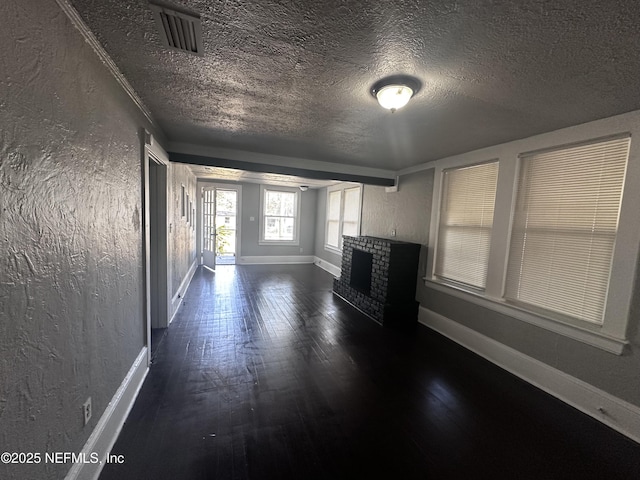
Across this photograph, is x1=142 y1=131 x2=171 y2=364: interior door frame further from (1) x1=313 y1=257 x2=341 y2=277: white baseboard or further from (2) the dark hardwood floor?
(1) x1=313 y1=257 x2=341 y2=277: white baseboard

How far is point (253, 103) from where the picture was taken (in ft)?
6.72

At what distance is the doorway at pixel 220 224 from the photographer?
6.42 meters

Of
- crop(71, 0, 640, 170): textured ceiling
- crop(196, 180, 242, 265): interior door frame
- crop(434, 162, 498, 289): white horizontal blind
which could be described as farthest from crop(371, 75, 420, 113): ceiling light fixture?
crop(196, 180, 242, 265): interior door frame

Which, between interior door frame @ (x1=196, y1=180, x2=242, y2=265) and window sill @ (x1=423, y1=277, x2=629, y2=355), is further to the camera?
interior door frame @ (x1=196, y1=180, x2=242, y2=265)

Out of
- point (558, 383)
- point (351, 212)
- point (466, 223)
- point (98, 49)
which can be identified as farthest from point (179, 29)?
point (351, 212)

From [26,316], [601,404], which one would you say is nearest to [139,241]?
[26,316]

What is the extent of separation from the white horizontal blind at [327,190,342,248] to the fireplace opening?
1.99 metres

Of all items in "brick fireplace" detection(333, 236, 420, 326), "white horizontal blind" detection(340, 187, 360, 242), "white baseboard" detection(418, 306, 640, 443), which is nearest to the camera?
"white baseboard" detection(418, 306, 640, 443)

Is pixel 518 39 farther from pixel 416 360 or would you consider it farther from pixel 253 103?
pixel 416 360

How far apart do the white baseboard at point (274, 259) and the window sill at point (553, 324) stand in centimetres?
513

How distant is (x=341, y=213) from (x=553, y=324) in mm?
4631

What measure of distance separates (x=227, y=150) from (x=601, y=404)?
4.34 metres

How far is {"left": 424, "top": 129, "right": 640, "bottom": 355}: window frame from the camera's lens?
1.92m

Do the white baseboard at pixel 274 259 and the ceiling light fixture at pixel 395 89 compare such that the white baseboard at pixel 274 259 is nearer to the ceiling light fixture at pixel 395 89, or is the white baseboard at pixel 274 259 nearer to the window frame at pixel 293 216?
the window frame at pixel 293 216
